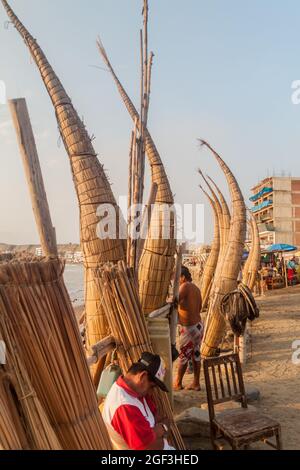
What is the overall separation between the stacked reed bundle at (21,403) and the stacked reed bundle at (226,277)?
533 cm

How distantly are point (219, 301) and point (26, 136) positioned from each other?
4936 millimetres

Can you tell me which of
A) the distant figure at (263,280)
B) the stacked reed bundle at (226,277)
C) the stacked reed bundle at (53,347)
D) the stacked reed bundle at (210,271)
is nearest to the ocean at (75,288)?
the stacked reed bundle at (226,277)

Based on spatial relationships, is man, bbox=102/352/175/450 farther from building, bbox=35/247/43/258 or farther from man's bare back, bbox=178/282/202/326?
man's bare back, bbox=178/282/202/326

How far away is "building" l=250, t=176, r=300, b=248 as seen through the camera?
182 ft

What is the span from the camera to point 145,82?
11.7ft

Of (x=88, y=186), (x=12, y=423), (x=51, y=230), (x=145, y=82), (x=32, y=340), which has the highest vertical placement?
(x=145, y=82)

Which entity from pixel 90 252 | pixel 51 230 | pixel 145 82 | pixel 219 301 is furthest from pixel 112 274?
pixel 219 301

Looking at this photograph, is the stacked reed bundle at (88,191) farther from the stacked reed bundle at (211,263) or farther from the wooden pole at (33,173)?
the stacked reed bundle at (211,263)

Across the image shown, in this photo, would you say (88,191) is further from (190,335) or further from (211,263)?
(211,263)

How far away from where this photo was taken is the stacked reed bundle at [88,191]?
11.9 ft

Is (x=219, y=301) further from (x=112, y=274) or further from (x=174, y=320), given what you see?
(x=112, y=274)

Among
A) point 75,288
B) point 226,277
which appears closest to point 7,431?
point 226,277

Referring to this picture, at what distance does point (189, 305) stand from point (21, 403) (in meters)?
4.09

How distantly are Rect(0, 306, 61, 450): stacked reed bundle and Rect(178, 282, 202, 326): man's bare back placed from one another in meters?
4.01
